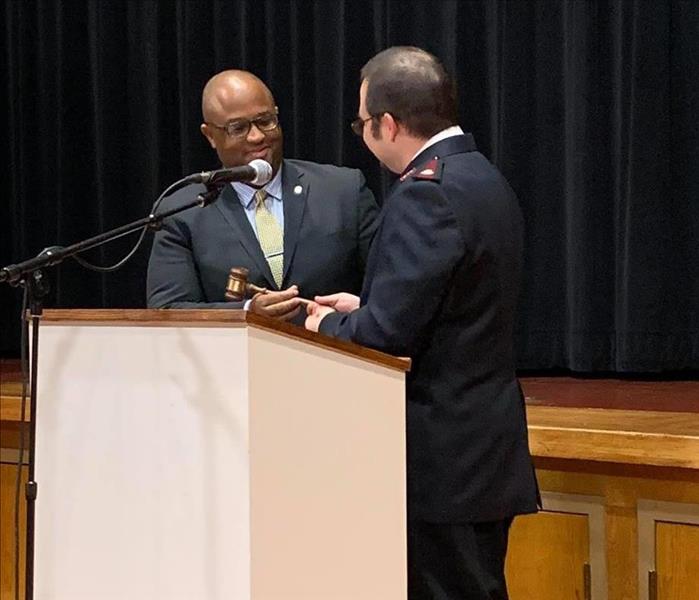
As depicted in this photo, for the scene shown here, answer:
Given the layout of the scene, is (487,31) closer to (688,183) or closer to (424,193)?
(688,183)

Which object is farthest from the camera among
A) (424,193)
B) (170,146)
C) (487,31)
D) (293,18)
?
(170,146)

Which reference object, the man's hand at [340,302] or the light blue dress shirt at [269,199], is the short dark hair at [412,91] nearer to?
the man's hand at [340,302]

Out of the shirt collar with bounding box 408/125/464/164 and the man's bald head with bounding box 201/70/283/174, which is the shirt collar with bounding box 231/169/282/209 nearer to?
the man's bald head with bounding box 201/70/283/174

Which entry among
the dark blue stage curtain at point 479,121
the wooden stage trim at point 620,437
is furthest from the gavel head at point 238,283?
the dark blue stage curtain at point 479,121

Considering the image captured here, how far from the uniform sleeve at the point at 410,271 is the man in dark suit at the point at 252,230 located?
66 centimetres

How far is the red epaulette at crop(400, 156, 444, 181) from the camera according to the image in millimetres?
1744

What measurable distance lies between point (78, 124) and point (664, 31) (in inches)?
81.1

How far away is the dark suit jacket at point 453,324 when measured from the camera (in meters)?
1.72

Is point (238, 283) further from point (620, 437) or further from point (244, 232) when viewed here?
point (620, 437)

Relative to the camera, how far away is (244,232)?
94.1 inches

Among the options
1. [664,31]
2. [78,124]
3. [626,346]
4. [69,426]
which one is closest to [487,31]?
[664,31]

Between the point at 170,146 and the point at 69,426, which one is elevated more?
the point at 170,146

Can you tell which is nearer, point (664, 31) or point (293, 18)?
point (664, 31)

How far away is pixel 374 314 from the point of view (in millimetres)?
1736
